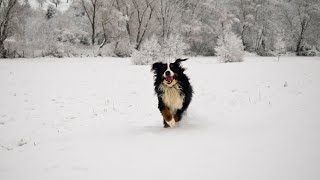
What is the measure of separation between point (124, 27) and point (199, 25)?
34.2 ft

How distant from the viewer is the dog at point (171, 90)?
6336 millimetres

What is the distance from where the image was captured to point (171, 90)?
6363 millimetres

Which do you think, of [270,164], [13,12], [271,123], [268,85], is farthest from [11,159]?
[13,12]

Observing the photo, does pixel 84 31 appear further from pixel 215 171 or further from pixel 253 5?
pixel 215 171

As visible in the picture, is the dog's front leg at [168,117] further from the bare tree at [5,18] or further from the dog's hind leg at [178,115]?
the bare tree at [5,18]

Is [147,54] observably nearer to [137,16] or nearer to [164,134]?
[137,16]

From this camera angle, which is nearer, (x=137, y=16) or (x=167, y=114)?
(x=167, y=114)

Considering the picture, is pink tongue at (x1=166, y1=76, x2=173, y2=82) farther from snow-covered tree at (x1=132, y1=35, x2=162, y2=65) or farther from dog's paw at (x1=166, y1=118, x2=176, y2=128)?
snow-covered tree at (x1=132, y1=35, x2=162, y2=65)

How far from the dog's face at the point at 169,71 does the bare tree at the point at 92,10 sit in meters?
30.1

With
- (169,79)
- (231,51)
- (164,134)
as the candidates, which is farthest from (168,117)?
(231,51)

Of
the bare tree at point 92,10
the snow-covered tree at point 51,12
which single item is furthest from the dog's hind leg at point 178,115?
the snow-covered tree at point 51,12

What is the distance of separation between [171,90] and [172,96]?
132mm

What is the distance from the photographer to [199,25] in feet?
132

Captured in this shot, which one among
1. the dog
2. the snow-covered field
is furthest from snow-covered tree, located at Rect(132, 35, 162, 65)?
the dog
